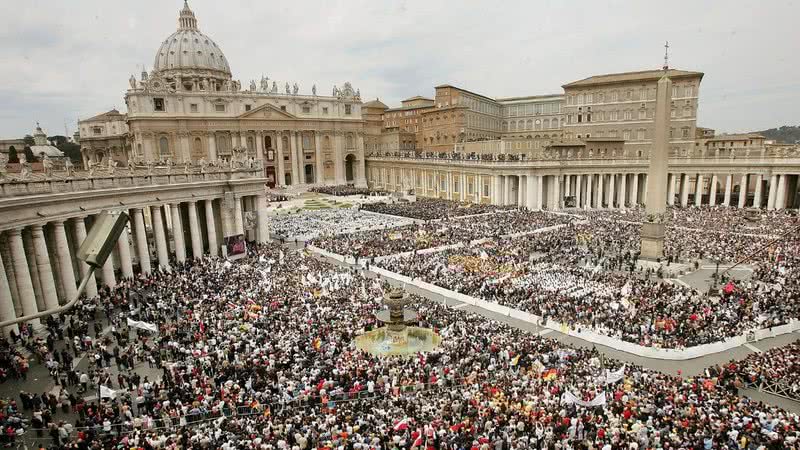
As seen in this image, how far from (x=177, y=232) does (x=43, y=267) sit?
37.6ft

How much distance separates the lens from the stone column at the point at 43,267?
25656mm

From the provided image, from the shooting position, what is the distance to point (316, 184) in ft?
330

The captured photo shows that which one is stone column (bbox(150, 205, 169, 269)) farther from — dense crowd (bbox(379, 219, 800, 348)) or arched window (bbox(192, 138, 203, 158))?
arched window (bbox(192, 138, 203, 158))

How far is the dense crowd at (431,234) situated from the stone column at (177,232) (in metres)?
11.4

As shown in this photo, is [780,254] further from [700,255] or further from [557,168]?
[557,168]

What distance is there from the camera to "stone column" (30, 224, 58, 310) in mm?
25656

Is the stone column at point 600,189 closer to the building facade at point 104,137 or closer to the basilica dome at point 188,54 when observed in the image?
the basilica dome at point 188,54

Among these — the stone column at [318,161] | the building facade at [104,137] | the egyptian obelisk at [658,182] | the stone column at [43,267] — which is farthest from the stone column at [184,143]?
the egyptian obelisk at [658,182]

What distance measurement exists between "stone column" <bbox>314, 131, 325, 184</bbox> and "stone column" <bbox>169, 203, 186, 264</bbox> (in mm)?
65687

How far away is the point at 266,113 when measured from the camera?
94.6m

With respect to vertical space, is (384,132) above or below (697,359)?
above

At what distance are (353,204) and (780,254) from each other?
168 feet

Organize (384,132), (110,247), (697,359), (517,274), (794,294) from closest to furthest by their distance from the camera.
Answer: (110,247) → (697,359) → (794,294) → (517,274) → (384,132)

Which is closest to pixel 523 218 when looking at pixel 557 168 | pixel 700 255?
pixel 557 168
